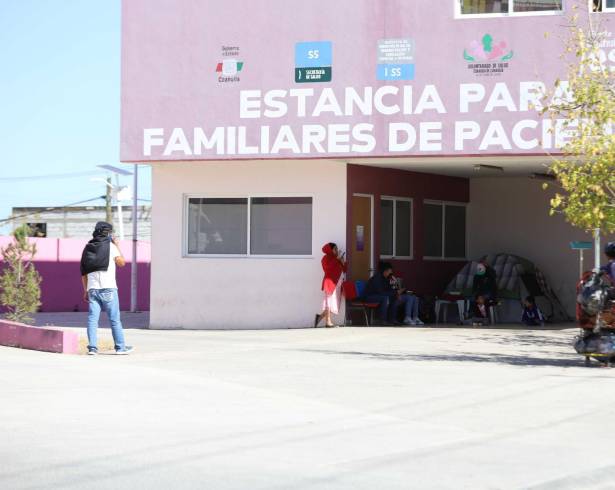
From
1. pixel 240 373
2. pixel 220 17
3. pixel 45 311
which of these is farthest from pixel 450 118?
pixel 45 311

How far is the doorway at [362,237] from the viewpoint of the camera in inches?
861

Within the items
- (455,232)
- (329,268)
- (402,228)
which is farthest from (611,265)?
(455,232)

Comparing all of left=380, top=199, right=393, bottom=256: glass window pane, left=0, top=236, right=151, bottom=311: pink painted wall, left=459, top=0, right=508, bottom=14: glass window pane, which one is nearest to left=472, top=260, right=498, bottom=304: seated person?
left=380, top=199, right=393, bottom=256: glass window pane

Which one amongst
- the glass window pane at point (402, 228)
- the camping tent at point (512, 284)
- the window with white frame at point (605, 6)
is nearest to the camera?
the window with white frame at point (605, 6)

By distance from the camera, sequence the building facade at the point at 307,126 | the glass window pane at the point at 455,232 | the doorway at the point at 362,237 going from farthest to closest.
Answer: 1. the glass window pane at the point at 455,232
2. the doorway at the point at 362,237
3. the building facade at the point at 307,126

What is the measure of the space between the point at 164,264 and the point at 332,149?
4283 millimetres

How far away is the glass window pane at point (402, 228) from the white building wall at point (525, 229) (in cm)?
251

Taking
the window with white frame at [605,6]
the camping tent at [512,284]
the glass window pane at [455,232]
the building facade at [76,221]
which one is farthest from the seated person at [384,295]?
the building facade at [76,221]

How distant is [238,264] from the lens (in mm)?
21875

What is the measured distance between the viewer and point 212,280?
2197 centimetres

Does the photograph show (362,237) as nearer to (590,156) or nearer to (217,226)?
(217,226)

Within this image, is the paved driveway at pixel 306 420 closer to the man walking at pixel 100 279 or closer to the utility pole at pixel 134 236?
the man walking at pixel 100 279

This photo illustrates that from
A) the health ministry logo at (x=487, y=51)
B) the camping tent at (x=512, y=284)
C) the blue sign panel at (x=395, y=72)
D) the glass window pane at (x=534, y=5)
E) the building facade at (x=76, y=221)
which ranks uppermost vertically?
the glass window pane at (x=534, y=5)

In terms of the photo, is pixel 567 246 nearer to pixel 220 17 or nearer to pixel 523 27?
pixel 523 27
